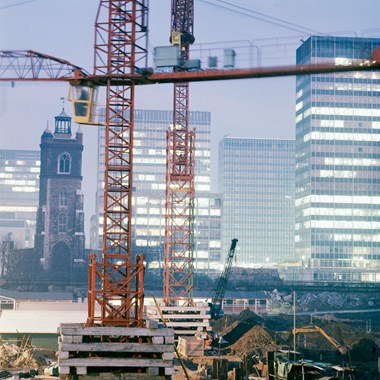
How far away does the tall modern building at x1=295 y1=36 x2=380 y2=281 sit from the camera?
177750mm

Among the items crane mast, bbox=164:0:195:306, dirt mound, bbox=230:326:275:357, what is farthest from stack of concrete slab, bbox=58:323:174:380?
crane mast, bbox=164:0:195:306

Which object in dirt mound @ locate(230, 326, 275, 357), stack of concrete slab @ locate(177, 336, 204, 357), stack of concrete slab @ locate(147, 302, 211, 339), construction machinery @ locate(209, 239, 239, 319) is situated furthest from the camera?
construction machinery @ locate(209, 239, 239, 319)

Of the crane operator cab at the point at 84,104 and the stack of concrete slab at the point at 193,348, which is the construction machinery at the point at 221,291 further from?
the crane operator cab at the point at 84,104

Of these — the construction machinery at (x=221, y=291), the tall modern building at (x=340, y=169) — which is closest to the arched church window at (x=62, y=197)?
the construction machinery at (x=221, y=291)

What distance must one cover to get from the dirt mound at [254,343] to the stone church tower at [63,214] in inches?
3658

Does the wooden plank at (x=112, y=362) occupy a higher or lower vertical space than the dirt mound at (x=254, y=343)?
higher

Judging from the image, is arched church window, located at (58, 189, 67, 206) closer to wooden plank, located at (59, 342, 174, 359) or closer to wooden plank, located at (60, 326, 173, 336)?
wooden plank, located at (60, 326, 173, 336)

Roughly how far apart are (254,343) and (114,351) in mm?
32238

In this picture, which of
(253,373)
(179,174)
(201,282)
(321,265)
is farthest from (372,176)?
(253,373)

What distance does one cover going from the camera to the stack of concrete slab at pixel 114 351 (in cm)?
2902

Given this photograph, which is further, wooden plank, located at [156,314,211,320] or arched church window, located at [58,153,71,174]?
arched church window, located at [58,153,71,174]

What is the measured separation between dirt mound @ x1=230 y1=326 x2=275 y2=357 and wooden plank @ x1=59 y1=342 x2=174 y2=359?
28.6m

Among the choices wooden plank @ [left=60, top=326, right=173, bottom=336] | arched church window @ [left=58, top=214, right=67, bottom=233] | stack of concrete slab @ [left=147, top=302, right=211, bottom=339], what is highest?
arched church window @ [left=58, top=214, right=67, bottom=233]

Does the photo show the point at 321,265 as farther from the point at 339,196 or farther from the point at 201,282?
the point at 201,282
